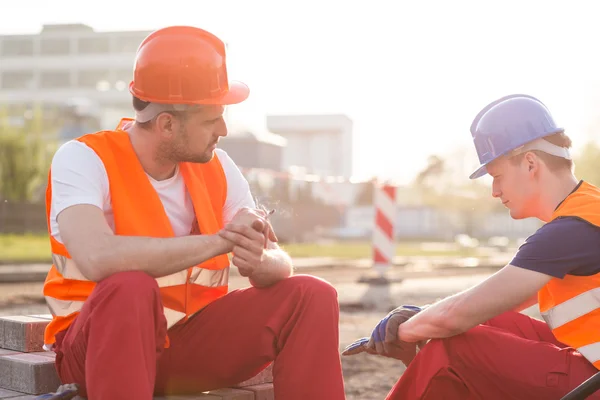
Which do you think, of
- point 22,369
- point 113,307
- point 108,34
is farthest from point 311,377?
point 108,34

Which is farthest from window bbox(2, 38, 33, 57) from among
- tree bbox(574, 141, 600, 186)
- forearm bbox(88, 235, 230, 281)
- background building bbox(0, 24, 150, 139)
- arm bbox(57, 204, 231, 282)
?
forearm bbox(88, 235, 230, 281)

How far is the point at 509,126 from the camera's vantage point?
3.02m

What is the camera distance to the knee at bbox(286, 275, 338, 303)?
3.08m

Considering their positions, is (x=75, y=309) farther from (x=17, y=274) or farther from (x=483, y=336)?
(x=17, y=274)

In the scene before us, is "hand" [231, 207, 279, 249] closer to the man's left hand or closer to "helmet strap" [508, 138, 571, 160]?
the man's left hand

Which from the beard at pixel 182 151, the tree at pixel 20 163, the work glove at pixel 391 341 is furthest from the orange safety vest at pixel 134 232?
the tree at pixel 20 163

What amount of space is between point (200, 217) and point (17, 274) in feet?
41.8

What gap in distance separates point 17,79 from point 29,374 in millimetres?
97362

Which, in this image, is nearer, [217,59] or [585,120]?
[217,59]

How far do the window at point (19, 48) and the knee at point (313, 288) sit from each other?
9659 cm

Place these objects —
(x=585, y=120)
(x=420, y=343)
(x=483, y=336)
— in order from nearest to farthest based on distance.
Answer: (x=483, y=336) < (x=420, y=343) < (x=585, y=120)

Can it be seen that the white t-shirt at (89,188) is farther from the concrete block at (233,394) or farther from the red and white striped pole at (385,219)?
the red and white striped pole at (385,219)

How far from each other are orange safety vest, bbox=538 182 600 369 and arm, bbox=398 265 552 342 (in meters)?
0.10

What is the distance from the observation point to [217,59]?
3227 mm
